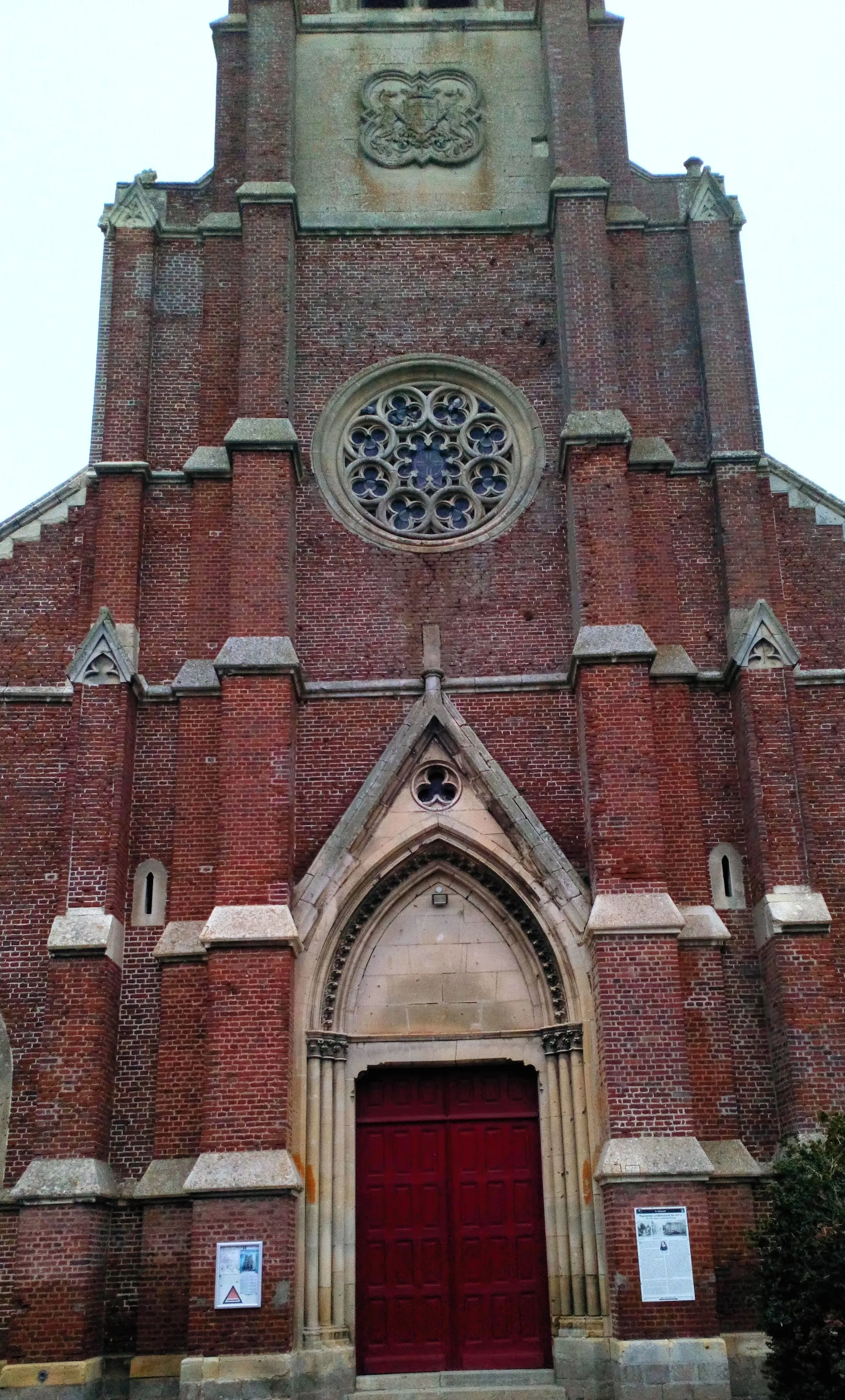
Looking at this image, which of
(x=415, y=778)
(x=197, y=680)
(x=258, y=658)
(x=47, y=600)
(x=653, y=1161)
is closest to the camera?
(x=653, y=1161)

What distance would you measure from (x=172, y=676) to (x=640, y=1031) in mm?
6723

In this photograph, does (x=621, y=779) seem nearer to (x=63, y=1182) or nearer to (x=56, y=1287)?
(x=63, y=1182)

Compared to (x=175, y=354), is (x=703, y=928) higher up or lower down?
lower down

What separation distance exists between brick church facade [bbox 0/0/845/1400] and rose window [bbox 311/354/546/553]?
2.3 inches

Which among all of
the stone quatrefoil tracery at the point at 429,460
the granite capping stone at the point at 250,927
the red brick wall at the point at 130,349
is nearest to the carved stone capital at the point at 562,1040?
the granite capping stone at the point at 250,927

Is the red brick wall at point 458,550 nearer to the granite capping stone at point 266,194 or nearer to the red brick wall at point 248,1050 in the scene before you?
the granite capping stone at point 266,194

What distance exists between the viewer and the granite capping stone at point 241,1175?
12961mm

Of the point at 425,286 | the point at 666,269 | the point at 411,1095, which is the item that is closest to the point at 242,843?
the point at 411,1095

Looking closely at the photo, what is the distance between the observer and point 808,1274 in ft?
37.2

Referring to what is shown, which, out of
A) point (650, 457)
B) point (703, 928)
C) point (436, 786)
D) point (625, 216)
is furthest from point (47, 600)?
point (625, 216)

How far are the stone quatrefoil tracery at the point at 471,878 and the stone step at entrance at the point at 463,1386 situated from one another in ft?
11.4

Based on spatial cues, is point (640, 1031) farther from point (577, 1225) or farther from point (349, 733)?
point (349, 733)

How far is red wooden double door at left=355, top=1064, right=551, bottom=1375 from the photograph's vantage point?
13.8 m

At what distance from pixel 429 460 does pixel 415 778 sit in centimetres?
441
